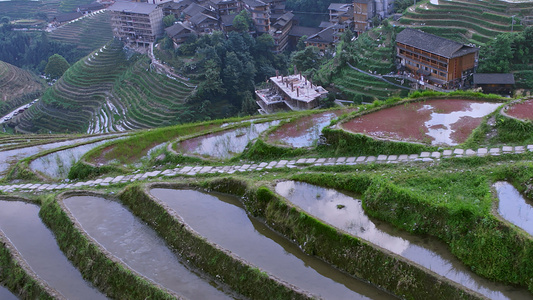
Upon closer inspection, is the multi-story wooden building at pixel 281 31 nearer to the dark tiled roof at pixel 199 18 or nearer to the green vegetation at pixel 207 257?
the dark tiled roof at pixel 199 18

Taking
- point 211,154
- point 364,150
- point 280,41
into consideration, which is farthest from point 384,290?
point 280,41

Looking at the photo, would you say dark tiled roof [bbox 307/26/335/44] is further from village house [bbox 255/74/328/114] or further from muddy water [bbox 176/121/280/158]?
muddy water [bbox 176/121/280/158]

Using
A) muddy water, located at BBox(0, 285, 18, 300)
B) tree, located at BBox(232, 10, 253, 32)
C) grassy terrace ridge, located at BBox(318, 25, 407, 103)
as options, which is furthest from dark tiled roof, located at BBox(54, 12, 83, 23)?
muddy water, located at BBox(0, 285, 18, 300)

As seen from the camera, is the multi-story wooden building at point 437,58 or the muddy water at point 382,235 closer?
the muddy water at point 382,235

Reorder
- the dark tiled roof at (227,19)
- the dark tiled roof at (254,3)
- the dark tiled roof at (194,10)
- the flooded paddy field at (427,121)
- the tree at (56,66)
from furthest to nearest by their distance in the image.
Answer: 1. the tree at (56,66)
2. the dark tiled roof at (254,3)
3. the dark tiled roof at (194,10)
4. the dark tiled roof at (227,19)
5. the flooded paddy field at (427,121)

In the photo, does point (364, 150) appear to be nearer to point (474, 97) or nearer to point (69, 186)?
point (474, 97)

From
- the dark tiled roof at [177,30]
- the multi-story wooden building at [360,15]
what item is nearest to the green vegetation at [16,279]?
the dark tiled roof at [177,30]

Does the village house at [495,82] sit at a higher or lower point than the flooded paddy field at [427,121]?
lower

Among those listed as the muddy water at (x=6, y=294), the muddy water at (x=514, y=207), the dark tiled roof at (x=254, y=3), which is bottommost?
the dark tiled roof at (x=254, y=3)
